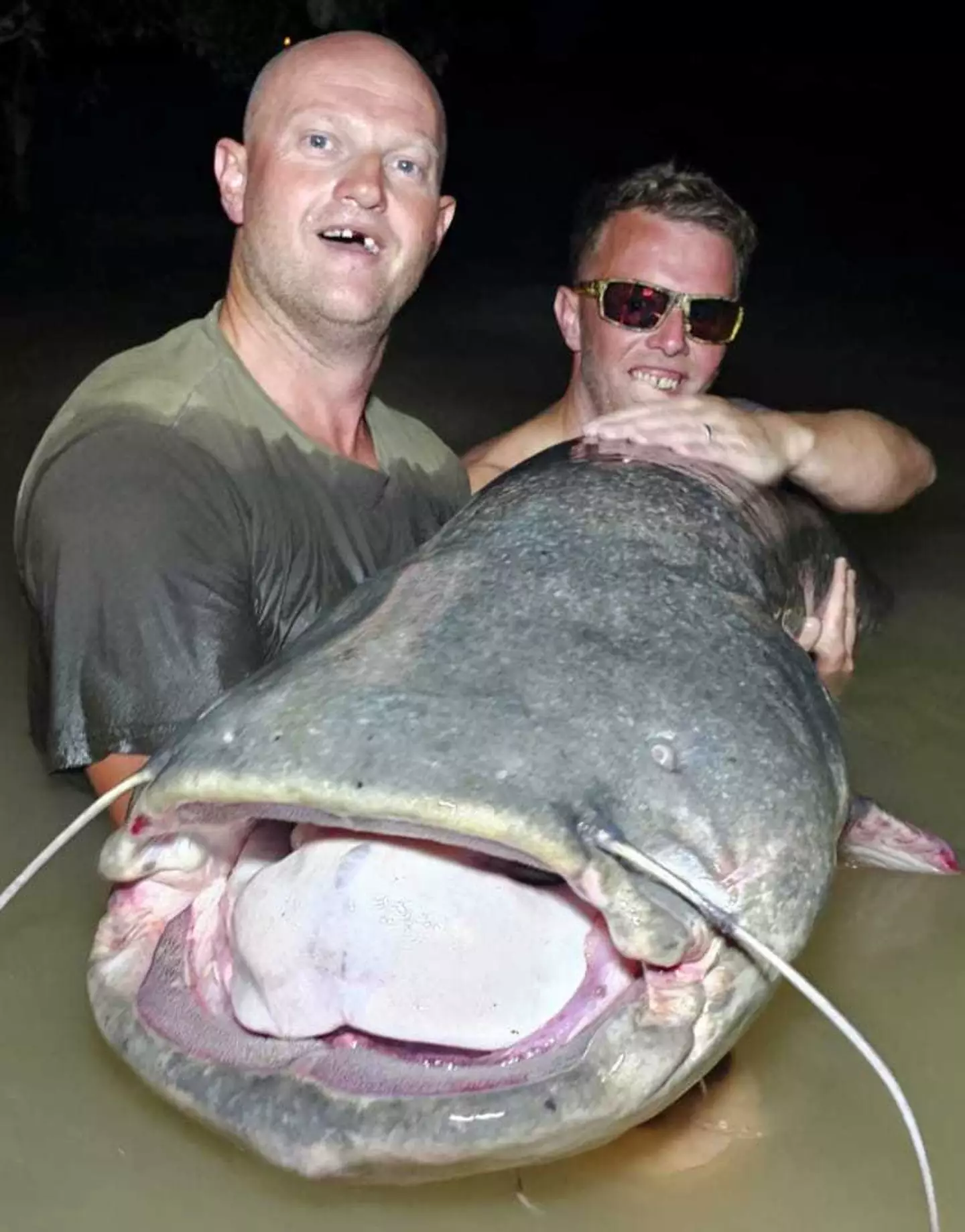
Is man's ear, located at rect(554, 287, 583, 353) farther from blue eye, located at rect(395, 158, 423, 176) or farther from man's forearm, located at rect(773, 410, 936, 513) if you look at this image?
blue eye, located at rect(395, 158, 423, 176)

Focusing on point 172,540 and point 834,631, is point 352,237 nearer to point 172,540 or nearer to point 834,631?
point 172,540

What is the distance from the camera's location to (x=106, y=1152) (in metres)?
2.09

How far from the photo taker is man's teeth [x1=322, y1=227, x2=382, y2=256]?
2.67 metres

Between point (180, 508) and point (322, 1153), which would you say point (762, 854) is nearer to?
point (322, 1153)

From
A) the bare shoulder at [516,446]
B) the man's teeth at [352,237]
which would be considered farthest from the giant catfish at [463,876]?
the bare shoulder at [516,446]

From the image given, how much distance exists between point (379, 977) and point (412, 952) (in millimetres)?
39

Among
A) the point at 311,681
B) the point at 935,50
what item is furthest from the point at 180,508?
the point at 935,50

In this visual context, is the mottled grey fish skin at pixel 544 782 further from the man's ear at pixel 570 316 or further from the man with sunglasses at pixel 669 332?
the man's ear at pixel 570 316

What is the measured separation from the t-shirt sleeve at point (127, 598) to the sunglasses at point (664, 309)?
1.38 m

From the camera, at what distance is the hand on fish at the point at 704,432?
2395 mm

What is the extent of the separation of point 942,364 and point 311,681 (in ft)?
24.0

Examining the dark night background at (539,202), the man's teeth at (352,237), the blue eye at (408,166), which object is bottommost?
the dark night background at (539,202)

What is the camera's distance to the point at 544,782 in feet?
4.59

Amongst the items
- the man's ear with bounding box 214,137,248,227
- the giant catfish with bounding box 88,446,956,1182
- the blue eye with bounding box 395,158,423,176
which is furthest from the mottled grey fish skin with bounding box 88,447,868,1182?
the man's ear with bounding box 214,137,248,227
